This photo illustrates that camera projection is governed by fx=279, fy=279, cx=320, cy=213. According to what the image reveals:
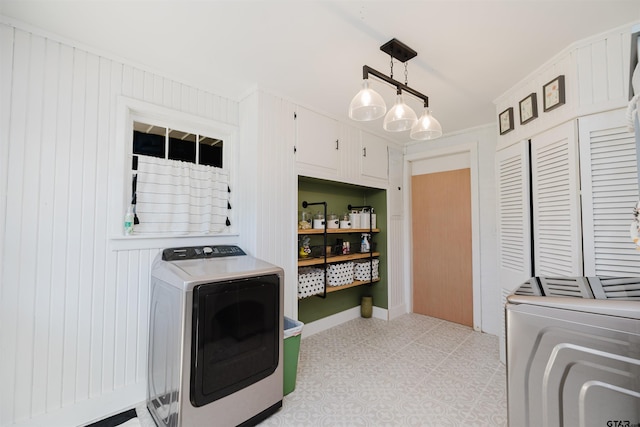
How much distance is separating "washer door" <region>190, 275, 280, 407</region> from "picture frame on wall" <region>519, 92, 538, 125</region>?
225 centimetres

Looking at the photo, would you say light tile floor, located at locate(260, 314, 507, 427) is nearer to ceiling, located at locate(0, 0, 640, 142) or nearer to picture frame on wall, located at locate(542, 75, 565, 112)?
picture frame on wall, located at locate(542, 75, 565, 112)

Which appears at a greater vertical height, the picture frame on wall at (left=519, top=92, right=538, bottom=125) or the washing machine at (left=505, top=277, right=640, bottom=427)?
the picture frame on wall at (left=519, top=92, right=538, bottom=125)

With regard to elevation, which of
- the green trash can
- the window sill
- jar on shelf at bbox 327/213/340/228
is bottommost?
the green trash can

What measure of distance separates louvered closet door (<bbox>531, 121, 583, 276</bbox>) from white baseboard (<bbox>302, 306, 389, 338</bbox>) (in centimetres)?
190

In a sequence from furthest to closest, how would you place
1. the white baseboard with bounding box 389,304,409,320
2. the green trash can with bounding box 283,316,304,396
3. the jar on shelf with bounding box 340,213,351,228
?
the white baseboard with bounding box 389,304,409,320, the jar on shelf with bounding box 340,213,351,228, the green trash can with bounding box 283,316,304,396

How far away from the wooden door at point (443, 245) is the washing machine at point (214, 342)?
250 centimetres

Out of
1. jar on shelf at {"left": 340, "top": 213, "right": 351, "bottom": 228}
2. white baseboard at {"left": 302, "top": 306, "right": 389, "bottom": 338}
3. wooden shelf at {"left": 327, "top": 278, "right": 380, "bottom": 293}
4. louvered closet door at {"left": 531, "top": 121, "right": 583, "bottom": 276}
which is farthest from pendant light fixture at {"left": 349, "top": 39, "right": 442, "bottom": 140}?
white baseboard at {"left": 302, "top": 306, "right": 389, "bottom": 338}

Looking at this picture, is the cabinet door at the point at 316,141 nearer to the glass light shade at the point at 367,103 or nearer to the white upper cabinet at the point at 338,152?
the white upper cabinet at the point at 338,152

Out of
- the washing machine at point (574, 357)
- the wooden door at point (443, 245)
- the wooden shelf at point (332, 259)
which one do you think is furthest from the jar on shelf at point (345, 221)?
the washing machine at point (574, 357)

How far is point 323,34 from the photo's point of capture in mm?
1660

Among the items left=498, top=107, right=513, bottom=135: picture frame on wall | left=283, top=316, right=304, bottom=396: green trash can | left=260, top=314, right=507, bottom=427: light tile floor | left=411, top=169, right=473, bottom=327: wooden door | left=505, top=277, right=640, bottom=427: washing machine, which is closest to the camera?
left=505, top=277, right=640, bottom=427: washing machine

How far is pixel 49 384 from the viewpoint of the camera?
1.62 meters

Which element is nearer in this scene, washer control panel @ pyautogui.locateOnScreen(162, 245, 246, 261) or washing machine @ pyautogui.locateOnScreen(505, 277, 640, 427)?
washing machine @ pyautogui.locateOnScreen(505, 277, 640, 427)

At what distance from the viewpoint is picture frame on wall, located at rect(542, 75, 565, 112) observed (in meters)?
1.87
